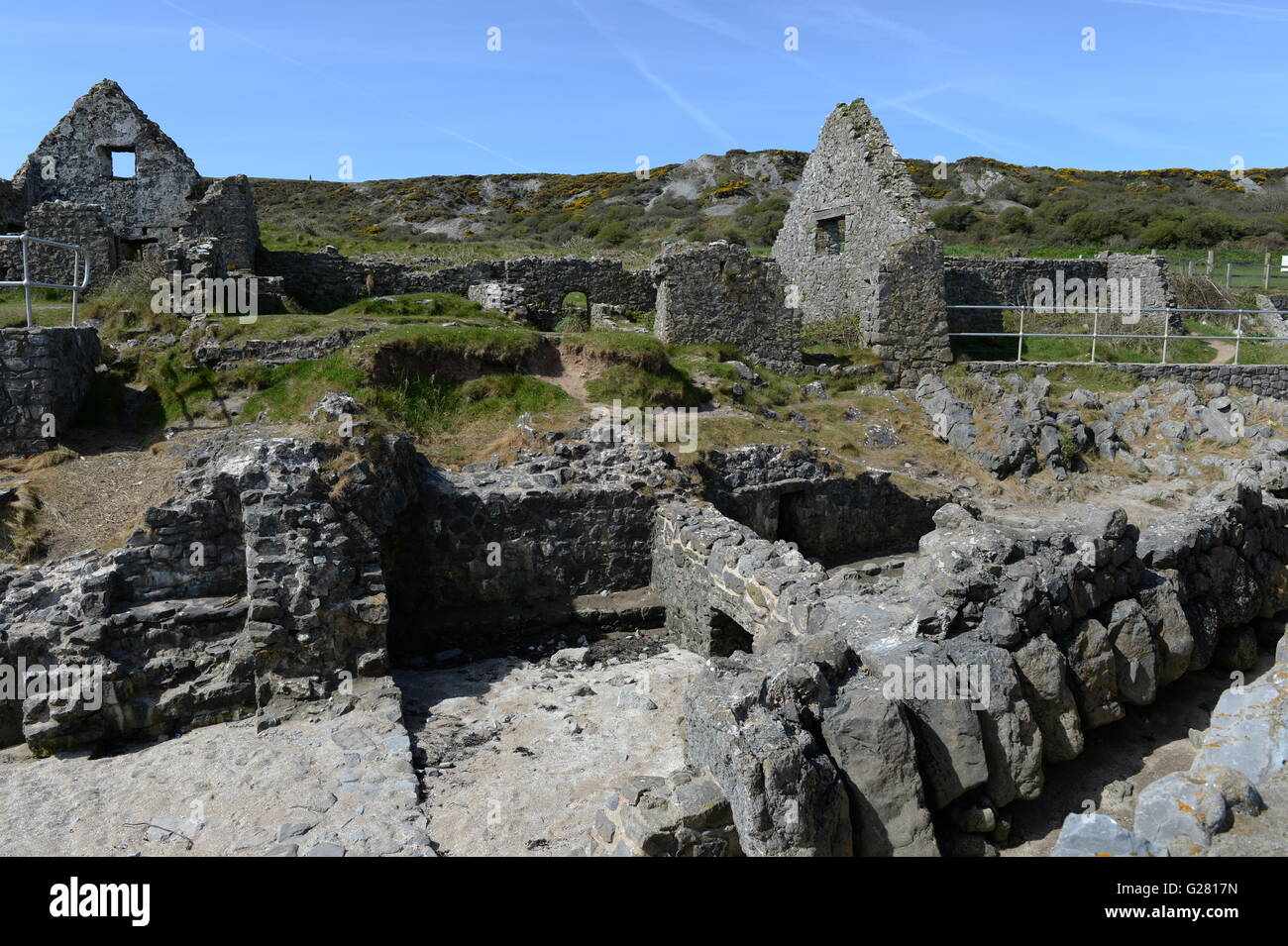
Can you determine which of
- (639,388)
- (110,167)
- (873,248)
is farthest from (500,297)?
(110,167)

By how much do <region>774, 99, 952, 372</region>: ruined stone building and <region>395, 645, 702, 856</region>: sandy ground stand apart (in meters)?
10.5

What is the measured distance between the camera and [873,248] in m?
18.4

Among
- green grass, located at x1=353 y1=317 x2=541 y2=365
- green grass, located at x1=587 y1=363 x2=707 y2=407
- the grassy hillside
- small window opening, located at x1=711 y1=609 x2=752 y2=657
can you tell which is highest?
the grassy hillside

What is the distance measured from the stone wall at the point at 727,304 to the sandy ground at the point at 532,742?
8.51 metres

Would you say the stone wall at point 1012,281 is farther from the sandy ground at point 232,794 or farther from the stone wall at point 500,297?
the sandy ground at point 232,794

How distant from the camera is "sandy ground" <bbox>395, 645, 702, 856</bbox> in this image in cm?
586

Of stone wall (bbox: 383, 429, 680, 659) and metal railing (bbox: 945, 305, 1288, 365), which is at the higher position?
metal railing (bbox: 945, 305, 1288, 365)

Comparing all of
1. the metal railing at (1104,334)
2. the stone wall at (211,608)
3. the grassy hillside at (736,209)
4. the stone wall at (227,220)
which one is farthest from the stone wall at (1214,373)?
the stone wall at (227,220)

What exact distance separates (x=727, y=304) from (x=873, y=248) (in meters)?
3.74

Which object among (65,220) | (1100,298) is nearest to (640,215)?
(1100,298)

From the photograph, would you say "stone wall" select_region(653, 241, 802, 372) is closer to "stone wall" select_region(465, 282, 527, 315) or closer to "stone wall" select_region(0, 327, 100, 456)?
"stone wall" select_region(465, 282, 527, 315)

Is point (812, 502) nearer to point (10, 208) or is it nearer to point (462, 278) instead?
point (462, 278)

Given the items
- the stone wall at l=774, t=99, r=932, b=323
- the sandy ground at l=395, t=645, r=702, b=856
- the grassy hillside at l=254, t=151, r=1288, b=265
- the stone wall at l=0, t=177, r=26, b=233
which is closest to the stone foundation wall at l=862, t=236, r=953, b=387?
the stone wall at l=774, t=99, r=932, b=323

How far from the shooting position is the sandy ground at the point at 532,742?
19.2ft
